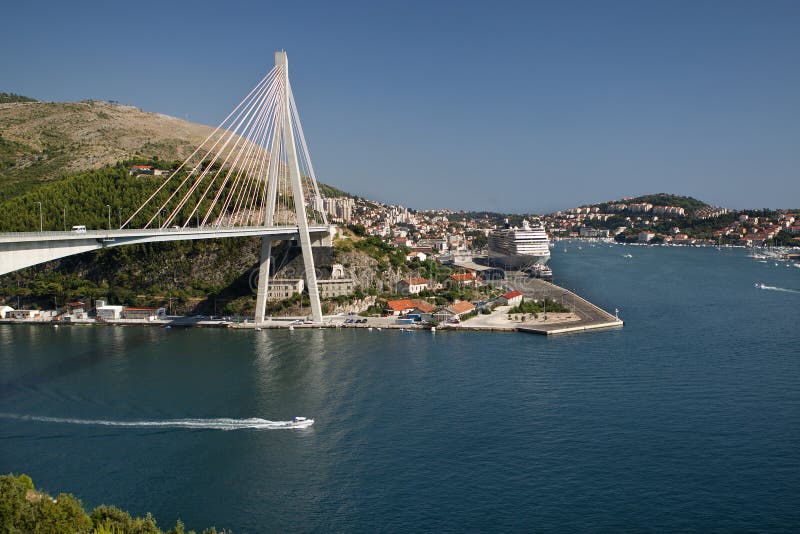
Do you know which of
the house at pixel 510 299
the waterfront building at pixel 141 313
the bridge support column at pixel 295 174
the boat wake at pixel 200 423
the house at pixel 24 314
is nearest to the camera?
the boat wake at pixel 200 423

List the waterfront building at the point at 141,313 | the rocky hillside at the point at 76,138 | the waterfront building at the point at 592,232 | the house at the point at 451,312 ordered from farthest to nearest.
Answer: the waterfront building at the point at 592,232 → the rocky hillside at the point at 76,138 → the waterfront building at the point at 141,313 → the house at the point at 451,312

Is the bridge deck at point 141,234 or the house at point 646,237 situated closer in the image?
the bridge deck at point 141,234

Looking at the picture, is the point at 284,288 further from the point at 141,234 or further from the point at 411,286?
the point at 141,234

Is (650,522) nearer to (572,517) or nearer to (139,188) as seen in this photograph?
(572,517)

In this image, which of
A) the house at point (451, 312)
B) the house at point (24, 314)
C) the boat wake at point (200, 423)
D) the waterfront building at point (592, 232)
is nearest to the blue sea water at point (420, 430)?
the boat wake at point (200, 423)

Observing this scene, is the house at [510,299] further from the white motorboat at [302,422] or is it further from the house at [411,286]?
the white motorboat at [302,422]

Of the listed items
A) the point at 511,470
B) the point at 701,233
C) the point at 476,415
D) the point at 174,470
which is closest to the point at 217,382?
the point at 174,470

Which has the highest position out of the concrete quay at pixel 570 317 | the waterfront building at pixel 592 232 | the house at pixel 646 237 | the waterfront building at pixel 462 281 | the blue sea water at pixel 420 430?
the waterfront building at pixel 592 232

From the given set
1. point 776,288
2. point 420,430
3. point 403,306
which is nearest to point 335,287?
point 403,306
